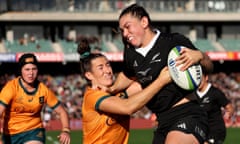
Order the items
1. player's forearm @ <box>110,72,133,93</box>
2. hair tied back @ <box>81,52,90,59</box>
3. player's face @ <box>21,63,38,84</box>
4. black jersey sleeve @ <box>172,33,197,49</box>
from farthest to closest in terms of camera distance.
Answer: player's face @ <box>21,63,38,84</box> < player's forearm @ <box>110,72,133,93</box> < hair tied back @ <box>81,52,90,59</box> < black jersey sleeve @ <box>172,33,197,49</box>

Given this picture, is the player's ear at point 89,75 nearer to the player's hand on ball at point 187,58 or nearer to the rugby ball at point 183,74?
the rugby ball at point 183,74

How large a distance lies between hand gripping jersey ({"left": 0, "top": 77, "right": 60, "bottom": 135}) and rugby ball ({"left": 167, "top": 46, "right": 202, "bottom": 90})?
164 inches

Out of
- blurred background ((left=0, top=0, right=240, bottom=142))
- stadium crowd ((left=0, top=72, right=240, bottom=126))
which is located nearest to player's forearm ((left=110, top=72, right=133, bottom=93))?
stadium crowd ((left=0, top=72, right=240, bottom=126))

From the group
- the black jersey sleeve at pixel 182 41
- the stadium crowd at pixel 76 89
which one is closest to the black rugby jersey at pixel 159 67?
the black jersey sleeve at pixel 182 41

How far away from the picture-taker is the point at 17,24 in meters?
45.6

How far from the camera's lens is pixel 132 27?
20.6 feet

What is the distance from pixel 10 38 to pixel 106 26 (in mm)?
7154

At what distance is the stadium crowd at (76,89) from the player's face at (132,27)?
2345 cm

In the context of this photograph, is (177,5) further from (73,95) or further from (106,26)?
(73,95)

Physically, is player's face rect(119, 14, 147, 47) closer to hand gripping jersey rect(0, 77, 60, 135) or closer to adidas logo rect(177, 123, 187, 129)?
adidas logo rect(177, 123, 187, 129)

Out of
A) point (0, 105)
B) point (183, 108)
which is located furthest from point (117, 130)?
point (0, 105)

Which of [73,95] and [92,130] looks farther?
[73,95]

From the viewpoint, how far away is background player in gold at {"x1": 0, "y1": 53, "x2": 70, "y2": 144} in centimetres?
965

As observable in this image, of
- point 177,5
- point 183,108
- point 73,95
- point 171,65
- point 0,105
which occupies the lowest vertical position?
point 73,95
